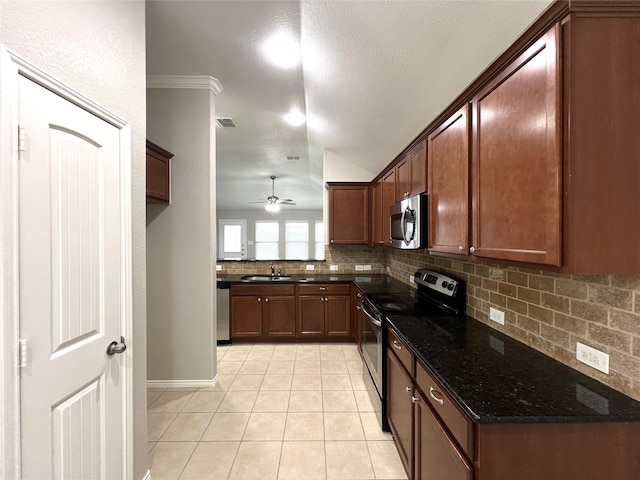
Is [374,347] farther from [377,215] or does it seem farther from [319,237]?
[319,237]

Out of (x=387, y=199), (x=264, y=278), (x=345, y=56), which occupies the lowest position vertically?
(x=264, y=278)

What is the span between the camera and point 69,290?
1225 mm

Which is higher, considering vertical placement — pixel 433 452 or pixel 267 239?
pixel 267 239

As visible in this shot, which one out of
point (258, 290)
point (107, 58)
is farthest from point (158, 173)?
point (258, 290)

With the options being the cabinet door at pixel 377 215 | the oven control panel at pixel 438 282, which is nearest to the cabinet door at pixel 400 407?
the oven control panel at pixel 438 282

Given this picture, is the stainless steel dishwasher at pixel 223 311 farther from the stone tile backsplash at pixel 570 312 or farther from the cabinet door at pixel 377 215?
the stone tile backsplash at pixel 570 312

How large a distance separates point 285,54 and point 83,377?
2.40m

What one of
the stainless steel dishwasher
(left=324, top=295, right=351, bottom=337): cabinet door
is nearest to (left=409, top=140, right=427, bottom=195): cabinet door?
(left=324, top=295, right=351, bottom=337): cabinet door

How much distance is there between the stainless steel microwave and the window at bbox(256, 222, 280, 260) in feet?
22.5

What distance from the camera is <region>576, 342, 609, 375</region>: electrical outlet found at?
1106mm

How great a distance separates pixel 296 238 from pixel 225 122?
589cm

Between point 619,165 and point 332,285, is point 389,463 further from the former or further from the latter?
point 332,285

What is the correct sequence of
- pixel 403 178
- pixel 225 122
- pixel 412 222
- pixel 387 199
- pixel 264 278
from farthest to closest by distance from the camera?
pixel 264 278 < pixel 225 122 < pixel 387 199 < pixel 403 178 < pixel 412 222

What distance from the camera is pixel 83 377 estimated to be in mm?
1292
